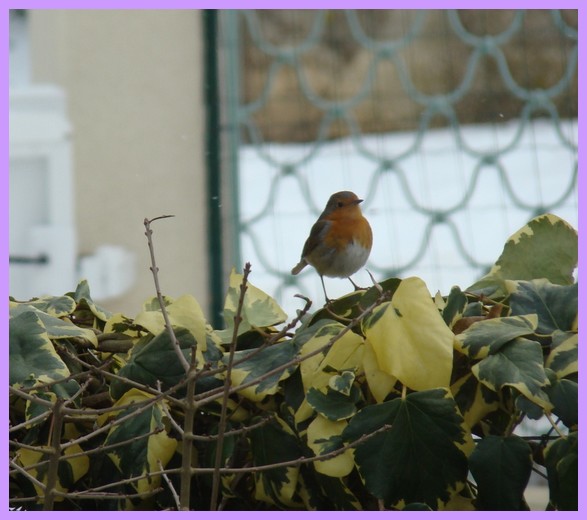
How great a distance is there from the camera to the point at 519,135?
1.99 m

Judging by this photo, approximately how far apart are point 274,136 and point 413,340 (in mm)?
1511

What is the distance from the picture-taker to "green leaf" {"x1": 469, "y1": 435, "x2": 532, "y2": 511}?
50 cm

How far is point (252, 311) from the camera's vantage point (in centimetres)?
60

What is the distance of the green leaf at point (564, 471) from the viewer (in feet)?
1.57

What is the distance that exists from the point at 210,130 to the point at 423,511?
1.45 metres

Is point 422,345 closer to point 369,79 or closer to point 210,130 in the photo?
point 210,130

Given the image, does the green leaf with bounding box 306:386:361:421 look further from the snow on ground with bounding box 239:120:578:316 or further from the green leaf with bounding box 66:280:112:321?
the snow on ground with bounding box 239:120:578:316

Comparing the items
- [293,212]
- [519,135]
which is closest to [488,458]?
[293,212]

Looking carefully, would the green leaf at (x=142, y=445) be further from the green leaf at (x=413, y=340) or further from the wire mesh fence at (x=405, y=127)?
the wire mesh fence at (x=405, y=127)

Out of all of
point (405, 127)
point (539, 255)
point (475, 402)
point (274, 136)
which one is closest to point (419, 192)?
point (405, 127)

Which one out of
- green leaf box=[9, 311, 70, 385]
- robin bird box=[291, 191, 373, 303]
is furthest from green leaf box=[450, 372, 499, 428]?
robin bird box=[291, 191, 373, 303]

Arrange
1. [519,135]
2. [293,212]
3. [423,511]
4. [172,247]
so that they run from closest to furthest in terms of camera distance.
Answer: [423,511] → [172,247] → [293,212] → [519,135]

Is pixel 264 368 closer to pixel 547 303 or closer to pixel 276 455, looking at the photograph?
pixel 276 455

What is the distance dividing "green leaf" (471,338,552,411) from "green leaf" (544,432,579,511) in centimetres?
2
